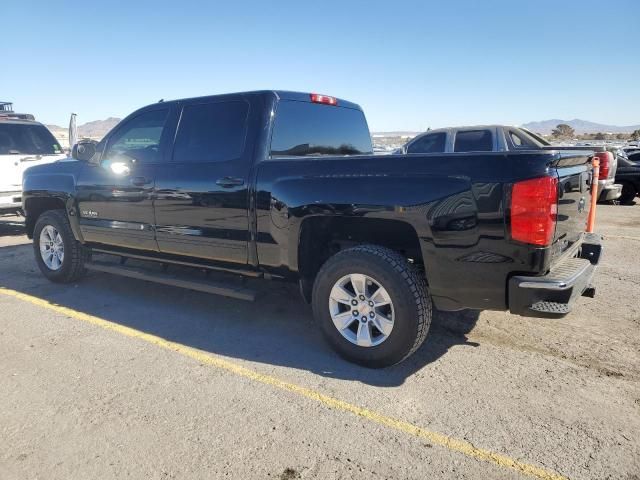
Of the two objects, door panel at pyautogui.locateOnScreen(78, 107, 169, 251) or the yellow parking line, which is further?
door panel at pyautogui.locateOnScreen(78, 107, 169, 251)

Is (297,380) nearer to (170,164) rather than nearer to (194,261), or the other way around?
(194,261)

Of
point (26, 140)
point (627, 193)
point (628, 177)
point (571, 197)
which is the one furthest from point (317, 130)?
point (627, 193)

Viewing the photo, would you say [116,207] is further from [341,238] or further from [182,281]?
[341,238]

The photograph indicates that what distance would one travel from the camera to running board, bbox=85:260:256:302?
13.6ft

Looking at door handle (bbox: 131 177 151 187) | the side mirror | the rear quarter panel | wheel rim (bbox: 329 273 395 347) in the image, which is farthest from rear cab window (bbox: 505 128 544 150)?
the side mirror

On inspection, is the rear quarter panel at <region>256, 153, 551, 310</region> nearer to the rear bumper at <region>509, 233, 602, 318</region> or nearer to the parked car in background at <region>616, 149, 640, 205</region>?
the rear bumper at <region>509, 233, 602, 318</region>

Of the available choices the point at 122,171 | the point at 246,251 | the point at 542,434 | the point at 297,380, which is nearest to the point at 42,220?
the point at 122,171

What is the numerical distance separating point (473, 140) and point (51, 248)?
6.98 metres

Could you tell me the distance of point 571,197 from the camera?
10.7 feet

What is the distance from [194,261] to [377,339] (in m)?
1.96

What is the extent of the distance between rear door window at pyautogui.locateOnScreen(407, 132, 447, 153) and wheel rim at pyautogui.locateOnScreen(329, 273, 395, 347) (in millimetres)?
6159

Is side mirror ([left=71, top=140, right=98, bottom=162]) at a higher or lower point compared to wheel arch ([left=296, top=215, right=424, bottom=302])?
higher

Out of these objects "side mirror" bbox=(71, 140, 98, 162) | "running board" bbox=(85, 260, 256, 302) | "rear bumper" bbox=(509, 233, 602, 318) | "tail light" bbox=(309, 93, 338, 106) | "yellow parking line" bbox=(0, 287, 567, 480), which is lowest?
"yellow parking line" bbox=(0, 287, 567, 480)

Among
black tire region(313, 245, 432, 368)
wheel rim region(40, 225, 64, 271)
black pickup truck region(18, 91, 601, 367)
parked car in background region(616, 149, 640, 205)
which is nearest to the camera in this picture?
black pickup truck region(18, 91, 601, 367)
